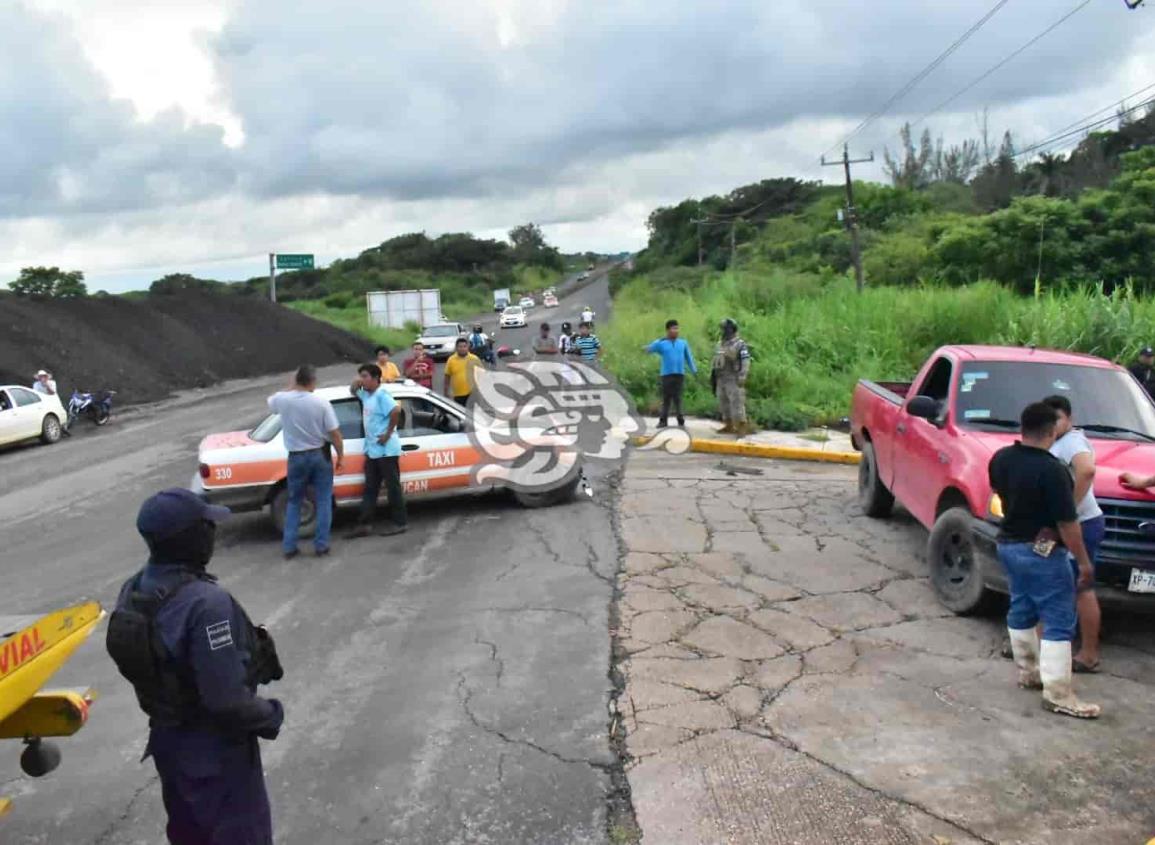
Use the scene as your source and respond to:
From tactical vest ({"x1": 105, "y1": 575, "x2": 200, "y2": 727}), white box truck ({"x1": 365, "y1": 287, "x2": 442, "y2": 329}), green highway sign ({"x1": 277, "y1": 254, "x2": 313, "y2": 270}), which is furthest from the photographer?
white box truck ({"x1": 365, "y1": 287, "x2": 442, "y2": 329})

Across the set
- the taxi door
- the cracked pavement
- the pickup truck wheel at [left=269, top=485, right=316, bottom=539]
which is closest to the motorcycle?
the pickup truck wheel at [left=269, top=485, right=316, bottom=539]

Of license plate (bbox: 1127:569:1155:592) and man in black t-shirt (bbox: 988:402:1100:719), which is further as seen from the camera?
license plate (bbox: 1127:569:1155:592)

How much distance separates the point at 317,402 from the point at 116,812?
4.33 metres

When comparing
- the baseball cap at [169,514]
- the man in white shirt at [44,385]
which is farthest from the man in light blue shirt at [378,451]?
the man in white shirt at [44,385]

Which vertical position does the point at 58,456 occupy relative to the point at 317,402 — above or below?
below

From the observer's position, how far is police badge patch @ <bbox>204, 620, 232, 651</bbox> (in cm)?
276

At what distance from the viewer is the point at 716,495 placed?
10430 millimetres

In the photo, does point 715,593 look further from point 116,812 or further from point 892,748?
point 116,812

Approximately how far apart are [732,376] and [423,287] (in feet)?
323

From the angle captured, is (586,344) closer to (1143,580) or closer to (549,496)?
(549,496)

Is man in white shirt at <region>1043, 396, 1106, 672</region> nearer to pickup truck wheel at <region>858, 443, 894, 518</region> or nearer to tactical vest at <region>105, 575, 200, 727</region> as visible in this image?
pickup truck wheel at <region>858, 443, 894, 518</region>

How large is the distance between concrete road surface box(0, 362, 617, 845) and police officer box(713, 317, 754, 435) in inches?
195

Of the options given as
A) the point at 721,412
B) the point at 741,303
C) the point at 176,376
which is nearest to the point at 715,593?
the point at 721,412

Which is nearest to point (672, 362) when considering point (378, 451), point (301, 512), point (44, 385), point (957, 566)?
point (378, 451)
